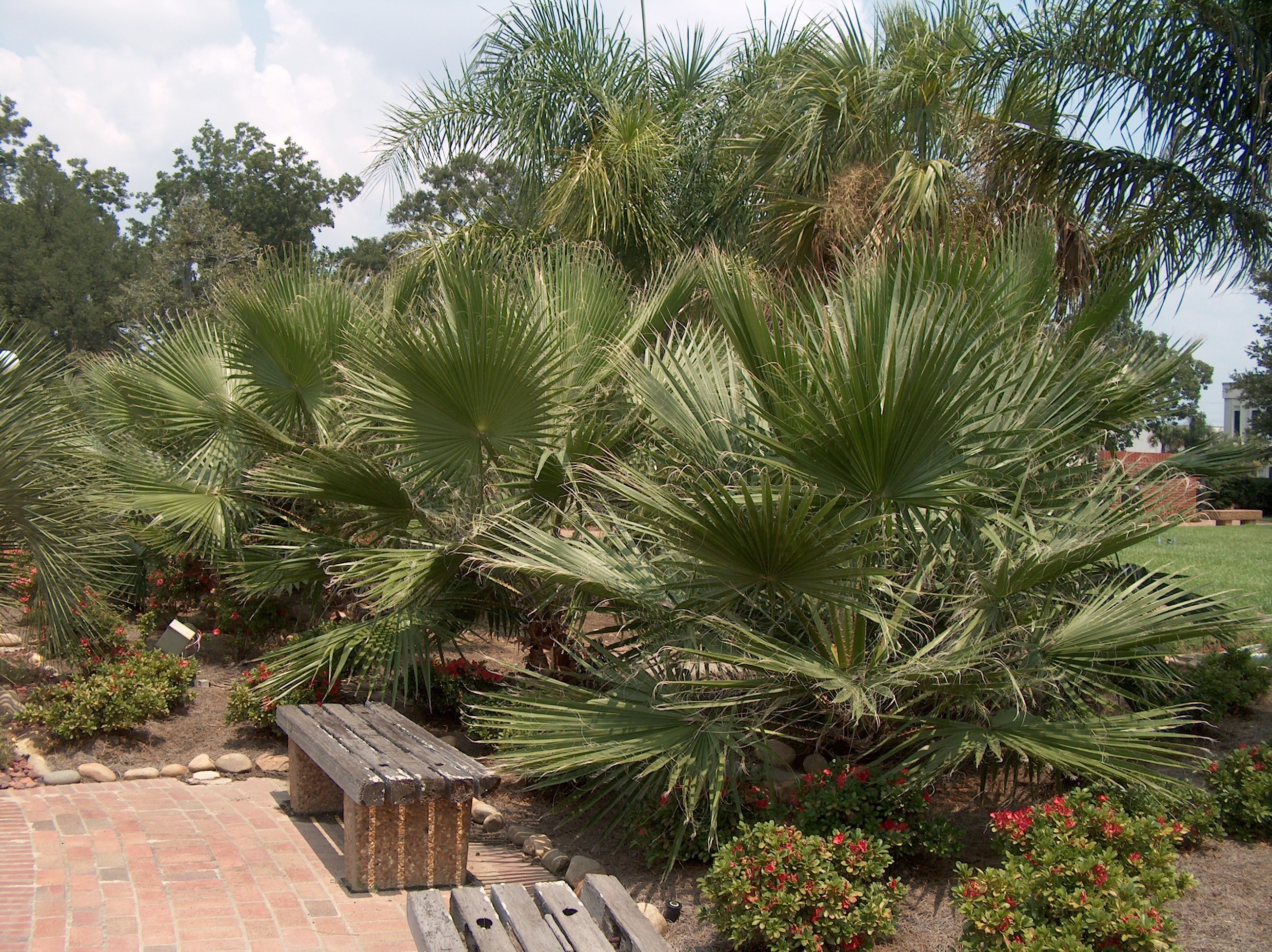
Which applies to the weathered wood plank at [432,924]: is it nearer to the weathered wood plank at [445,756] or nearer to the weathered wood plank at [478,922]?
the weathered wood plank at [478,922]

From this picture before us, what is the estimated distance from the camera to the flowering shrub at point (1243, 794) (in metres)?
4.22

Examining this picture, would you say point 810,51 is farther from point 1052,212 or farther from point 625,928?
point 625,928

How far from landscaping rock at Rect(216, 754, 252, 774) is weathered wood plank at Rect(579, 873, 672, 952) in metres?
3.55

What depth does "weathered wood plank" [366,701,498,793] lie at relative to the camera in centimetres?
425

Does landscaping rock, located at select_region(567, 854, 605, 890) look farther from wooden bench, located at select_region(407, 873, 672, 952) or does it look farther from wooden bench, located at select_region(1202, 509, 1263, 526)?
wooden bench, located at select_region(1202, 509, 1263, 526)

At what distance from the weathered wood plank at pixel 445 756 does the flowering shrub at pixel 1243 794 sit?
3119 millimetres

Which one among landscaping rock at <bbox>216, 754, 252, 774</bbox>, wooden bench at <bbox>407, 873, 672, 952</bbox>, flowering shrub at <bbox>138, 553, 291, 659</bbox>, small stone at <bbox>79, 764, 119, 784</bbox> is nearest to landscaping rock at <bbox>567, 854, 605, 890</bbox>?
wooden bench at <bbox>407, 873, 672, 952</bbox>

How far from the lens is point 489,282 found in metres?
5.27

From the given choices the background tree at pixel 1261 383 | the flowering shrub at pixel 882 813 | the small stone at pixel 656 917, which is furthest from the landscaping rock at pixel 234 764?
the background tree at pixel 1261 383

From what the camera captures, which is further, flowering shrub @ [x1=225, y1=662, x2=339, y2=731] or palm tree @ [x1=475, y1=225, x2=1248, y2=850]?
flowering shrub @ [x1=225, y1=662, x2=339, y2=731]

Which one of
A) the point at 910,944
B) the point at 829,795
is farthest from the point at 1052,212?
the point at 910,944

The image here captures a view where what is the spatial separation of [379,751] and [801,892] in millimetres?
2092

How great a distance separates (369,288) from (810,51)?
4.21 m

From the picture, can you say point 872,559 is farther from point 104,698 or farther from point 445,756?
point 104,698
